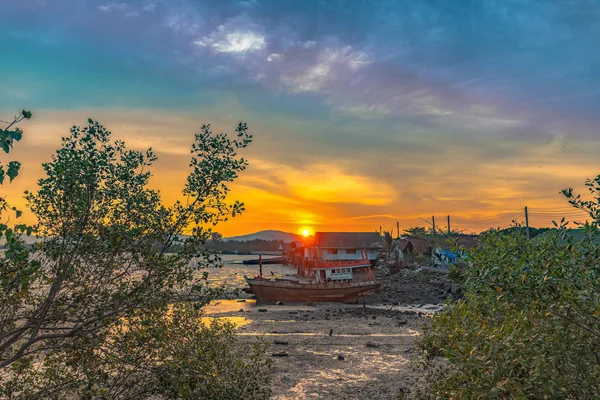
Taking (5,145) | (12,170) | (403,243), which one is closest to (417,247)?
(403,243)

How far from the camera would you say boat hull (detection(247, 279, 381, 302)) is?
40594 millimetres

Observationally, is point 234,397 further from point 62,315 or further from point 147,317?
point 62,315

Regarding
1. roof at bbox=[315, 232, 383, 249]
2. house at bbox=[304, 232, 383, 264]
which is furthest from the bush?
roof at bbox=[315, 232, 383, 249]

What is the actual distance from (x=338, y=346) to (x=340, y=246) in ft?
141

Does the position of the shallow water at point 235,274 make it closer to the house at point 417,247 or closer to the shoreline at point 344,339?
the shoreline at point 344,339

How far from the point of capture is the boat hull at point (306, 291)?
40.6m

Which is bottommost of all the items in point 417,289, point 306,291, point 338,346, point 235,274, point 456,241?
point 235,274

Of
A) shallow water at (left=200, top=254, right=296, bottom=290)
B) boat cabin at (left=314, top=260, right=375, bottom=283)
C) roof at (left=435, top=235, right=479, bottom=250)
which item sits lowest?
shallow water at (left=200, top=254, right=296, bottom=290)

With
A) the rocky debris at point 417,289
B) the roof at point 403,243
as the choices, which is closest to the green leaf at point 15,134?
the rocky debris at point 417,289

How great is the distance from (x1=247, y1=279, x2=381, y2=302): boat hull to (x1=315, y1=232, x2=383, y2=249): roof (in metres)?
22.3

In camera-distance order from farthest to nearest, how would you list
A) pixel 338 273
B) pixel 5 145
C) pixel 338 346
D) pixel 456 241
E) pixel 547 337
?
pixel 338 273 → pixel 338 346 → pixel 456 241 → pixel 547 337 → pixel 5 145

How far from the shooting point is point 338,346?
21.1 meters

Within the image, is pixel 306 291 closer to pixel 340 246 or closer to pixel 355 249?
pixel 340 246

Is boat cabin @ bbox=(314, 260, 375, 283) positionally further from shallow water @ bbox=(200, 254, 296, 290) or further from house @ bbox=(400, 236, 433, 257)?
house @ bbox=(400, 236, 433, 257)
